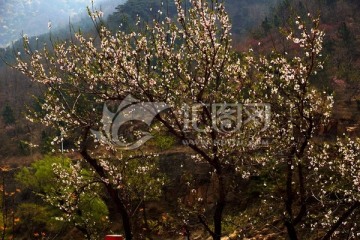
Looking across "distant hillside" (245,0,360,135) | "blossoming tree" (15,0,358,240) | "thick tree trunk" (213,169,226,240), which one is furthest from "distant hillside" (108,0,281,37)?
"thick tree trunk" (213,169,226,240)

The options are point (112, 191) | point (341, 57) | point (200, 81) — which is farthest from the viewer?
point (341, 57)

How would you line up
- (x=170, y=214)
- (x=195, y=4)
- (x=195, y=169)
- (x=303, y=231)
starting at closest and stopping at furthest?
(x=195, y=4), (x=303, y=231), (x=170, y=214), (x=195, y=169)

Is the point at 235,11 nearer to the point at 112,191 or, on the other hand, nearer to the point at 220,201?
the point at 112,191

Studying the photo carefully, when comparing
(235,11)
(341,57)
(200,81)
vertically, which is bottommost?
(200,81)

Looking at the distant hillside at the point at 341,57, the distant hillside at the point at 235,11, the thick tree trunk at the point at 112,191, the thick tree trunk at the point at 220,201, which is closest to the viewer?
the thick tree trunk at the point at 220,201

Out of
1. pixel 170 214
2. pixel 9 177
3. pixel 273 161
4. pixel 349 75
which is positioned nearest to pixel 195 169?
pixel 170 214

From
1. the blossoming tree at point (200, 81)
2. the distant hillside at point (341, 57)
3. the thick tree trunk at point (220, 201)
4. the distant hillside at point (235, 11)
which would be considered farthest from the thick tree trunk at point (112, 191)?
the distant hillside at point (235, 11)

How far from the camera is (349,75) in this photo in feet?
101

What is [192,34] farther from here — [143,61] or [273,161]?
[273,161]

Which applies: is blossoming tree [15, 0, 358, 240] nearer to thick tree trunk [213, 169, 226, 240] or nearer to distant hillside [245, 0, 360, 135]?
thick tree trunk [213, 169, 226, 240]

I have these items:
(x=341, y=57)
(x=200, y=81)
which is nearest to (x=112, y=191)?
(x=200, y=81)

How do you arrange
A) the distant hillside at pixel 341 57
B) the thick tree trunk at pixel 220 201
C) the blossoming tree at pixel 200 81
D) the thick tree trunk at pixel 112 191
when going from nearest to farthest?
the blossoming tree at pixel 200 81 → the thick tree trunk at pixel 220 201 → the thick tree trunk at pixel 112 191 → the distant hillside at pixel 341 57

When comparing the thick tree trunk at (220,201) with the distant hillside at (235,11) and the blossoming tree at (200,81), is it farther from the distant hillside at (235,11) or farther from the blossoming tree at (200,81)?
the distant hillside at (235,11)

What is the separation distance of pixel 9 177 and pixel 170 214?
22741 millimetres
